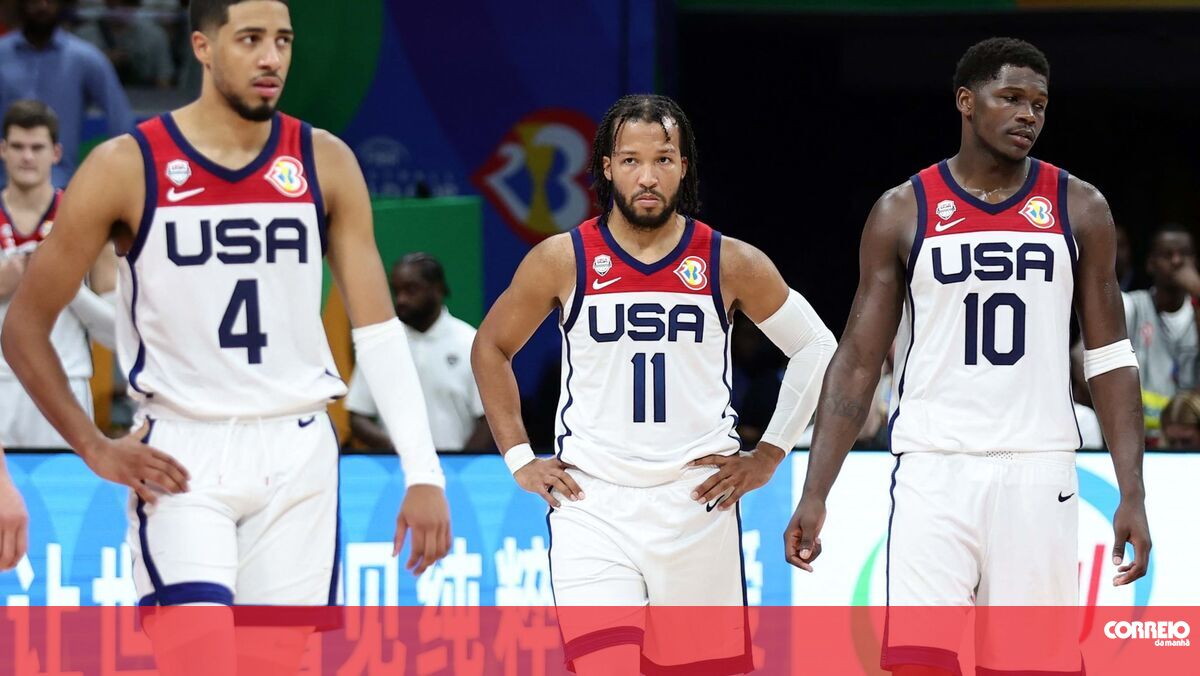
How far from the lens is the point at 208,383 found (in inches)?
186

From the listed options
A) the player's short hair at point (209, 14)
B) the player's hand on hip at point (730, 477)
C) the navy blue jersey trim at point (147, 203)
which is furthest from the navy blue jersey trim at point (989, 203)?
the navy blue jersey trim at point (147, 203)

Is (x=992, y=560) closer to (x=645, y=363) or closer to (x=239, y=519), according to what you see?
(x=645, y=363)

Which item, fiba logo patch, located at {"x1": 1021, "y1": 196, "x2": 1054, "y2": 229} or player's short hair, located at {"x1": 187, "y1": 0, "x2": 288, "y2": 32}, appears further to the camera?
fiba logo patch, located at {"x1": 1021, "y1": 196, "x2": 1054, "y2": 229}

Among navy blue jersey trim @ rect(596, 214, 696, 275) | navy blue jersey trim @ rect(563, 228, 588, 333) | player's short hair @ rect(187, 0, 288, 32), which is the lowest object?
navy blue jersey trim @ rect(563, 228, 588, 333)

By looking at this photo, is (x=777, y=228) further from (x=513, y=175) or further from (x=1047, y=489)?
(x=1047, y=489)

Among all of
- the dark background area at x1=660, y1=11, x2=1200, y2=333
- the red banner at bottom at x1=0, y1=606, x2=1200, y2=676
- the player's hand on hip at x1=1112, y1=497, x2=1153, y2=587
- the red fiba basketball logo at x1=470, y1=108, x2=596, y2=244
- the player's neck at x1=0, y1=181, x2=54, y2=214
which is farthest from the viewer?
the dark background area at x1=660, y1=11, x2=1200, y2=333

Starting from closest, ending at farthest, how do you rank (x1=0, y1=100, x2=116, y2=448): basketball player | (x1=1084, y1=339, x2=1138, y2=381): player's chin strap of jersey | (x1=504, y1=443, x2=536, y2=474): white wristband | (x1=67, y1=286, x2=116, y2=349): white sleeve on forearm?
1. (x1=1084, y1=339, x2=1138, y2=381): player's chin strap of jersey
2. (x1=504, y1=443, x2=536, y2=474): white wristband
3. (x1=67, y1=286, x2=116, y2=349): white sleeve on forearm
4. (x1=0, y1=100, x2=116, y2=448): basketball player

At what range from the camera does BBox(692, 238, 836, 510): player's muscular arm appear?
5.49 m

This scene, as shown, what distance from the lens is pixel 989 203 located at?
5453 millimetres

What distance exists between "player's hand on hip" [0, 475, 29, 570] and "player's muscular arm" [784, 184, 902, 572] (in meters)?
2.14

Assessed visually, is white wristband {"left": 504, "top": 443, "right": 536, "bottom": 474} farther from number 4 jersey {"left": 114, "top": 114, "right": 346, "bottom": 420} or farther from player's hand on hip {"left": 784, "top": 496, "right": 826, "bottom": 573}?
number 4 jersey {"left": 114, "top": 114, "right": 346, "bottom": 420}

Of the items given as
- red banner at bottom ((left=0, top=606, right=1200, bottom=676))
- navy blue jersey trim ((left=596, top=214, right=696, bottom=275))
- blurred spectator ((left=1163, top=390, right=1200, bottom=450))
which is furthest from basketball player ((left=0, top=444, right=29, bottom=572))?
blurred spectator ((left=1163, top=390, right=1200, bottom=450))

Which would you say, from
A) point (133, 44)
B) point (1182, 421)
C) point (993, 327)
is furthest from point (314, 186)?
point (133, 44)

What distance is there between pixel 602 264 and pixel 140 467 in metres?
1.50
